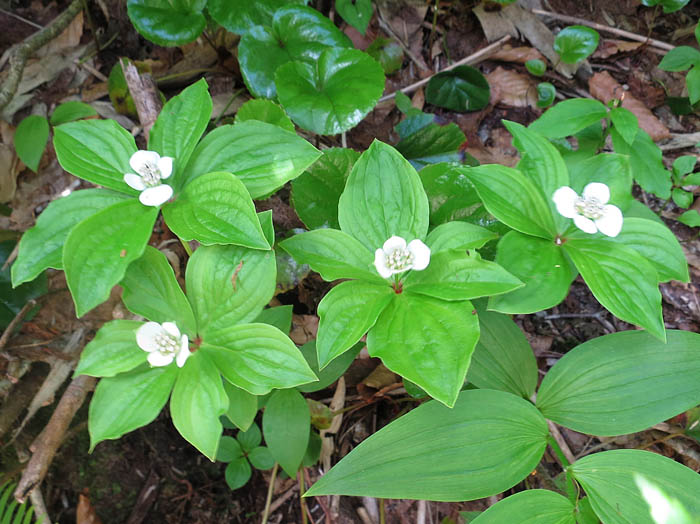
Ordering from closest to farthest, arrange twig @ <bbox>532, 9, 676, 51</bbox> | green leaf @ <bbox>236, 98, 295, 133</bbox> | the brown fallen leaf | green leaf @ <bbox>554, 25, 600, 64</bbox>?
green leaf @ <bbox>236, 98, 295, 133</bbox>, green leaf @ <bbox>554, 25, 600, 64</bbox>, the brown fallen leaf, twig @ <bbox>532, 9, 676, 51</bbox>

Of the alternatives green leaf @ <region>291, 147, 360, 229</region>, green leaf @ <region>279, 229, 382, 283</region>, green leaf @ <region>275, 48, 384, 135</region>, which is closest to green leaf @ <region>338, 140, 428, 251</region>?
green leaf @ <region>279, 229, 382, 283</region>

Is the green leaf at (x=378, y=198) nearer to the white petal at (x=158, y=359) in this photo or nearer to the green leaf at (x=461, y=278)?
the green leaf at (x=461, y=278)

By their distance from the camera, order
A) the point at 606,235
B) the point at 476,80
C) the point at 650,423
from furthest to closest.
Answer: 1. the point at 476,80
2. the point at 606,235
3. the point at 650,423

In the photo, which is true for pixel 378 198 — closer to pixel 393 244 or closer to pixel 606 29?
pixel 393 244

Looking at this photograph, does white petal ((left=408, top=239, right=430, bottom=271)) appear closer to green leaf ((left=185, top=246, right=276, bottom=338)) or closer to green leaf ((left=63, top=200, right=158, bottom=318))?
green leaf ((left=185, top=246, right=276, bottom=338))

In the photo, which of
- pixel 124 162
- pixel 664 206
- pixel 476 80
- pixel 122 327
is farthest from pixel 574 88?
pixel 122 327

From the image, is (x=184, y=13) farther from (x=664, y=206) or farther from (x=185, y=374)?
(x=664, y=206)

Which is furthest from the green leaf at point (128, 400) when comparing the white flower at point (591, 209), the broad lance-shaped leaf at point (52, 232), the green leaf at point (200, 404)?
the white flower at point (591, 209)
